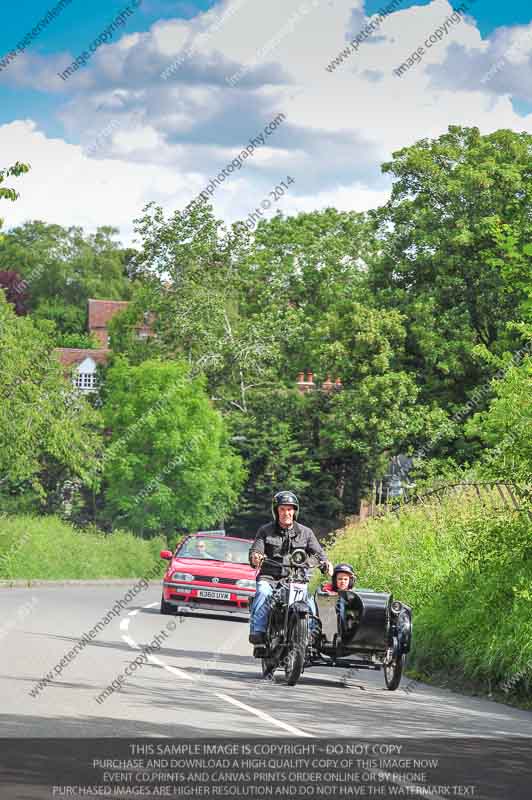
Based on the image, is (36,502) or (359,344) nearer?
(359,344)

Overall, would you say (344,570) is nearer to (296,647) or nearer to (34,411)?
(296,647)

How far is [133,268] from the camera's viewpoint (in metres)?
72.8

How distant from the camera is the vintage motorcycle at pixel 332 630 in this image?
1567 centimetres

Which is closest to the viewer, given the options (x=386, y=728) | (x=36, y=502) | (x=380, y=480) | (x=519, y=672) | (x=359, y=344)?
(x=386, y=728)

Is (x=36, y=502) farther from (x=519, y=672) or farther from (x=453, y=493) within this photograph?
(x=519, y=672)

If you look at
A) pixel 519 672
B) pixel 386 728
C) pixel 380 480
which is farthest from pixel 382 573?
pixel 380 480

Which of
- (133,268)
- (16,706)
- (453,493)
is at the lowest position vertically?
(16,706)

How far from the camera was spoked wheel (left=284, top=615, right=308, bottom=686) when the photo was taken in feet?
50.6

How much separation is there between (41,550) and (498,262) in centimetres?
3126

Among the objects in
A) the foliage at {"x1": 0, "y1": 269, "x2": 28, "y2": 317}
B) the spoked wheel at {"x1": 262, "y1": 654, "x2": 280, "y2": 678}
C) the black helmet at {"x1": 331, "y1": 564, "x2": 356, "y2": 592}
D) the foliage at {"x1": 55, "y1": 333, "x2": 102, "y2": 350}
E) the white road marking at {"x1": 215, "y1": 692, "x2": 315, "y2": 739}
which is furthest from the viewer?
the foliage at {"x1": 55, "y1": 333, "x2": 102, "y2": 350}

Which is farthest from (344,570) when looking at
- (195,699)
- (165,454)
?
(165,454)

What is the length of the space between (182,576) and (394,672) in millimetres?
12464

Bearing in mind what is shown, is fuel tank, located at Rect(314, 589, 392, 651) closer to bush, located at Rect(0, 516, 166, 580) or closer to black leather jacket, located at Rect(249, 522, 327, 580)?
black leather jacket, located at Rect(249, 522, 327, 580)

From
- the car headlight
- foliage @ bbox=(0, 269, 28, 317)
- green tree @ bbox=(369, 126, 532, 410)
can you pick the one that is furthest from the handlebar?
foliage @ bbox=(0, 269, 28, 317)
